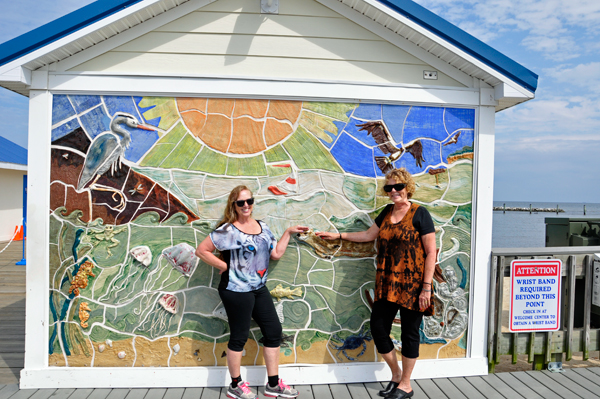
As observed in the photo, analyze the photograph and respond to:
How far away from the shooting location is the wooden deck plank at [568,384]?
323 centimetres

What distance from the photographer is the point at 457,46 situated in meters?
3.22

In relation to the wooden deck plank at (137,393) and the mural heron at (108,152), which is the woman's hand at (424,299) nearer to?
the wooden deck plank at (137,393)

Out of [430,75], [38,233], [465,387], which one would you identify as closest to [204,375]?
[38,233]

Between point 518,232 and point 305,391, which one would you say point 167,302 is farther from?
point 518,232

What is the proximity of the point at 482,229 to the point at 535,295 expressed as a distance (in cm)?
85

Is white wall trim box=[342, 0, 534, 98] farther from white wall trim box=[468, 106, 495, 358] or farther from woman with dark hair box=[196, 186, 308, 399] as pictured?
woman with dark hair box=[196, 186, 308, 399]

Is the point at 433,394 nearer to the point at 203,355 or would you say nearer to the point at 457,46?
the point at 203,355

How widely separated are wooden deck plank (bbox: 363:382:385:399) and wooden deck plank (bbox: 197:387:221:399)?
4.09 feet

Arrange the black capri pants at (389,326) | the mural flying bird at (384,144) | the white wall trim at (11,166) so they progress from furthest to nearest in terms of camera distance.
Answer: the white wall trim at (11,166)
the mural flying bird at (384,144)
the black capri pants at (389,326)

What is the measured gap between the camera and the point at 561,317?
380cm

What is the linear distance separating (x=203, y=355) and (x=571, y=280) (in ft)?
11.5

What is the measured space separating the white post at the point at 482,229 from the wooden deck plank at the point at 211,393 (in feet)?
7.52

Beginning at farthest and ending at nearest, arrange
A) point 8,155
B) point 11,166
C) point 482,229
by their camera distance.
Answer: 1. point 8,155
2. point 11,166
3. point 482,229

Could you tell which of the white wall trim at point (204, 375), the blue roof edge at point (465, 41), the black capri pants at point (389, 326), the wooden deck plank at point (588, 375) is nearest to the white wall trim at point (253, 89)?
the blue roof edge at point (465, 41)
